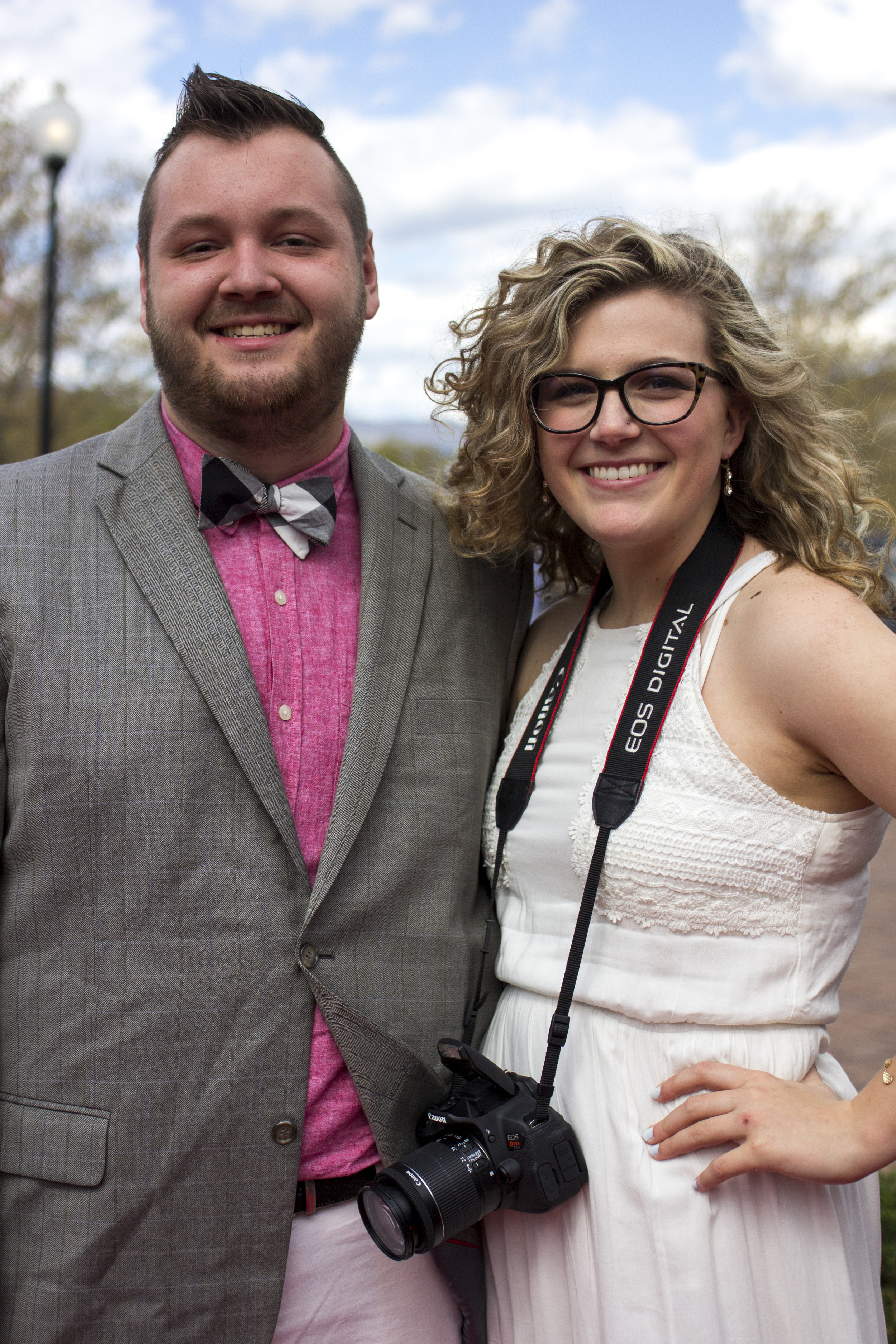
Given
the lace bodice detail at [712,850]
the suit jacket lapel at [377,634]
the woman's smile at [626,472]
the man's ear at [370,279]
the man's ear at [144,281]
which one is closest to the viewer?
the lace bodice detail at [712,850]

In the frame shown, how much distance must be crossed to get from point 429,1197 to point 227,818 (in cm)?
73

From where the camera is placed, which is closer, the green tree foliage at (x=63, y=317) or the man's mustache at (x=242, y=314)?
the man's mustache at (x=242, y=314)

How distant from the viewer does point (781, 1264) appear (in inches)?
72.7

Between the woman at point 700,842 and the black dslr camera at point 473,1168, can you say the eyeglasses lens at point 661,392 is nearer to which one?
the woman at point 700,842

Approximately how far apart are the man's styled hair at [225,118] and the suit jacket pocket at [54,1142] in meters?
1.70

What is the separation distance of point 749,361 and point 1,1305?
2252mm

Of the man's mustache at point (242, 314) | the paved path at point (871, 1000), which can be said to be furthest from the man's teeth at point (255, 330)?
the paved path at point (871, 1000)

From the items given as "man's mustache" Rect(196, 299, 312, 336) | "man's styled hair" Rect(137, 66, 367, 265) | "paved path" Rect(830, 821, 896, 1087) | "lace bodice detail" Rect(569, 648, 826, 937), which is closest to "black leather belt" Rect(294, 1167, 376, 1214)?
"lace bodice detail" Rect(569, 648, 826, 937)

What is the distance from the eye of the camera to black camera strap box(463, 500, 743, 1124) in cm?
195

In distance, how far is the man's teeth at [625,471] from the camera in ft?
7.04

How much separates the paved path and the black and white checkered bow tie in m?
3.34

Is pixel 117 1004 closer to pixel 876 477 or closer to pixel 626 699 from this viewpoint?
pixel 626 699

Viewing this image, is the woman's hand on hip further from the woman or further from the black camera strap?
the black camera strap

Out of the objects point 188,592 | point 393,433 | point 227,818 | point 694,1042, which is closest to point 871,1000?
point 694,1042
